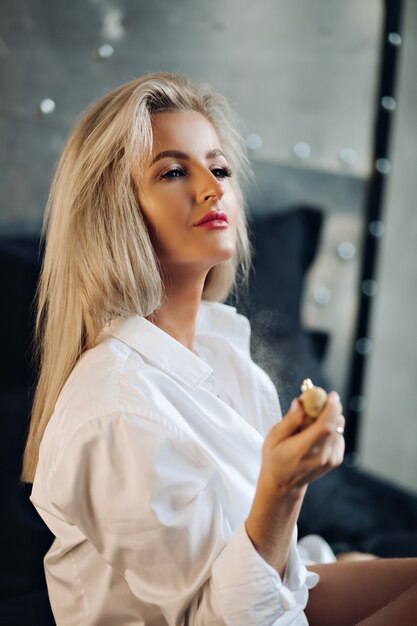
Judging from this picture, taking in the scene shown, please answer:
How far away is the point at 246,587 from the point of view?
672mm

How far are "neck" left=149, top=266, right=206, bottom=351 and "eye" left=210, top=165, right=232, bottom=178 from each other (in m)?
0.13

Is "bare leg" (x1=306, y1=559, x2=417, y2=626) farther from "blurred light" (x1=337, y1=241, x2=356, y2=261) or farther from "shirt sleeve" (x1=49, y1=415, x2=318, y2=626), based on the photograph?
"blurred light" (x1=337, y1=241, x2=356, y2=261)

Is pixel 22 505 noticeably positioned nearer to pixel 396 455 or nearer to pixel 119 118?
pixel 119 118

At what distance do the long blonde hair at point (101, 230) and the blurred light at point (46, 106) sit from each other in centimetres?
34

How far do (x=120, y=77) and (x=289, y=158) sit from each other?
466mm

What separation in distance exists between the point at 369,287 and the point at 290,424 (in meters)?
1.21

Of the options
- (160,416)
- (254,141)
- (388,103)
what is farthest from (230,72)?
(160,416)

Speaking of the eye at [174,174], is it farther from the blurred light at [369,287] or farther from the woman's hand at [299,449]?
the blurred light at [369,287]

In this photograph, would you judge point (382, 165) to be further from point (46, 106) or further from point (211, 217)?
point (211, 217)

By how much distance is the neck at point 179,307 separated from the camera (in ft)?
2.85

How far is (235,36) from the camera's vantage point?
1392 mm

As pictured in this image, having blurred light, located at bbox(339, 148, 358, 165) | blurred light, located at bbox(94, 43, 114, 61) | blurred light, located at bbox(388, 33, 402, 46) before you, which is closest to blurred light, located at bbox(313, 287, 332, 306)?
blurred light, located at bbox(339, 148, 358, 165)

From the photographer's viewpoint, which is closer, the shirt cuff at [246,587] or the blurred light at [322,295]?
the shirt cuff at [246,587]

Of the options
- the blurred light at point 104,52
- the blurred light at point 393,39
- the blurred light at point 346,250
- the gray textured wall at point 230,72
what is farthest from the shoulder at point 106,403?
the blurred light at point 393,39
